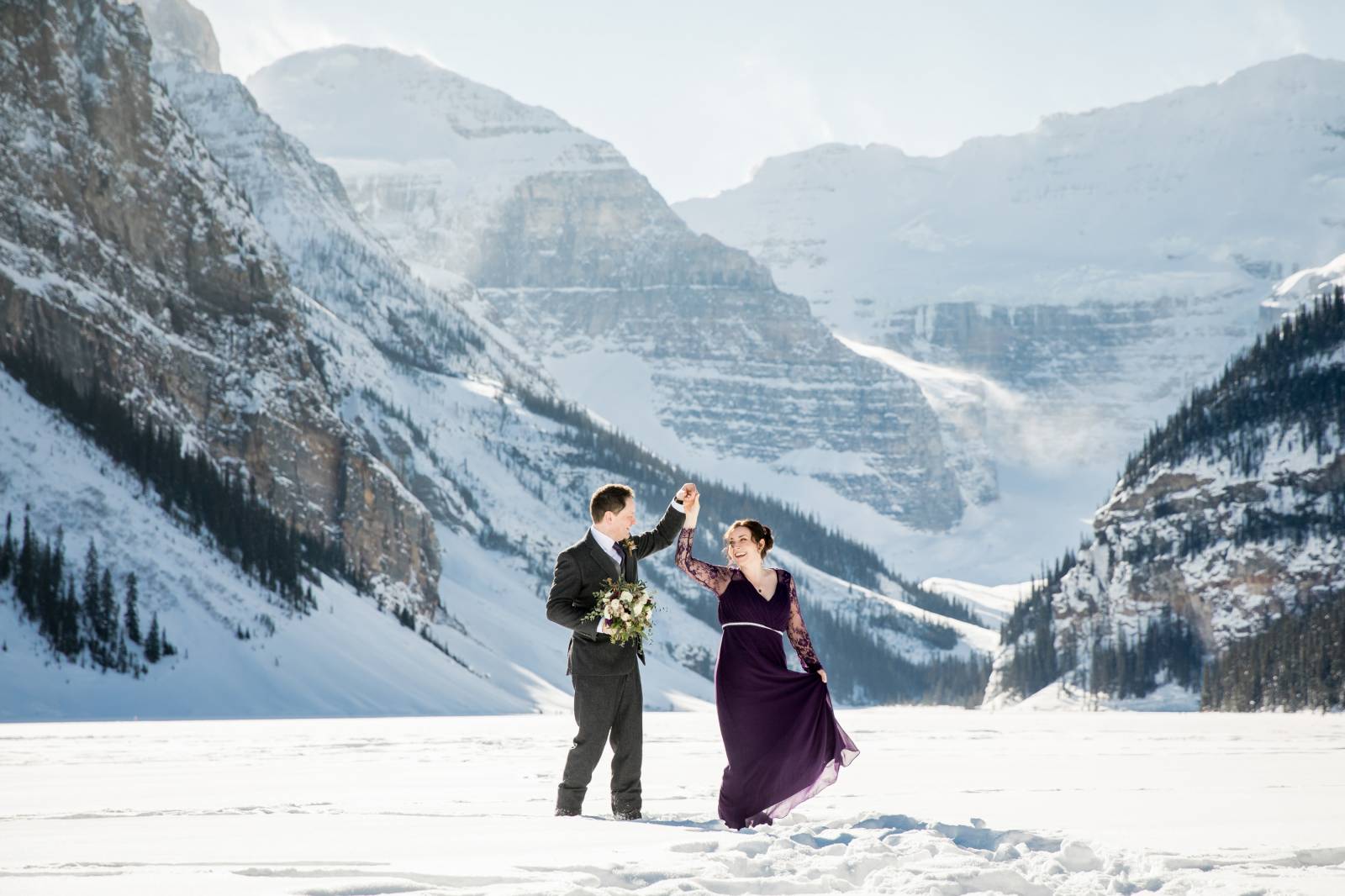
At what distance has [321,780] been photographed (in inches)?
885

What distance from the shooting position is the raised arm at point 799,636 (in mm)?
16547

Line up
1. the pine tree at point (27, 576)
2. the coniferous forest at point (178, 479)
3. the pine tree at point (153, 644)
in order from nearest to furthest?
the pine tree at point (27, 576)
the pine tree at point (153, 644)
the coniferous forest at point (178, 479)

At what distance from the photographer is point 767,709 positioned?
53.7 feet

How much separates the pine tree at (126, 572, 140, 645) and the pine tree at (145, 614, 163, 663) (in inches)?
27.5

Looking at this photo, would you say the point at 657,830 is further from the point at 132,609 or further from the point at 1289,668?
the point at 1289,668

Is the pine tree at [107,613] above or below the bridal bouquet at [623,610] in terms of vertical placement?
below

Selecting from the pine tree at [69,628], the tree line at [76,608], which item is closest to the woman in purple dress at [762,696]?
the tree line at [76,608]

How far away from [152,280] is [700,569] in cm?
11701

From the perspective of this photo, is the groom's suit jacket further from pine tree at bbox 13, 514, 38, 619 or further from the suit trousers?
pine tree at bbox 13, 514, 38, 619

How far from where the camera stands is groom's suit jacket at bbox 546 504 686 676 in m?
15.6

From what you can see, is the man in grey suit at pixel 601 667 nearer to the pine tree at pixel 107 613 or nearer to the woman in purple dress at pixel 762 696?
the woman in purple dress at pixel 762 696

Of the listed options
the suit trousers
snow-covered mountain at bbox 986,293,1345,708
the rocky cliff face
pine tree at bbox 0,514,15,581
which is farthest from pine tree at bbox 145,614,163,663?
snow-covered mountain at bbox 986,293,1345,708

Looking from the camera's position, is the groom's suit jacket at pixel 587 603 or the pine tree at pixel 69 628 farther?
the pine tree at pixel 69 628

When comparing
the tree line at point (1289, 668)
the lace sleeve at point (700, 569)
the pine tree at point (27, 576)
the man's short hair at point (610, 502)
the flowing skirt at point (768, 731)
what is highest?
the man's short hair at point (610, 502)
